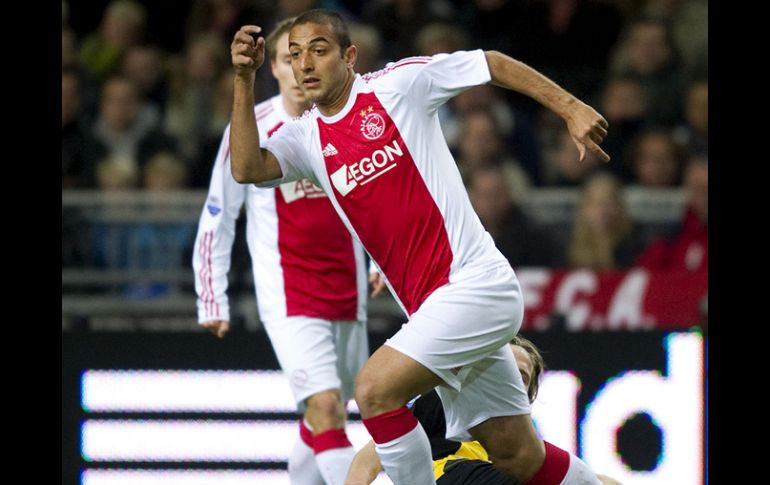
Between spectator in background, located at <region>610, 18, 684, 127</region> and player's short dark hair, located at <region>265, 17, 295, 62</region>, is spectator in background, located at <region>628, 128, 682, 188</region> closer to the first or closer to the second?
spectator in background, located at <region>610, 18, 684, 127</region>

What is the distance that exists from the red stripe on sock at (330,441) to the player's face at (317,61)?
1.73 m

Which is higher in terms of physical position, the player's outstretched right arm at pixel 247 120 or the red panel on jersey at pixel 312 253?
the player's outstretched right arm at pixel 247 120

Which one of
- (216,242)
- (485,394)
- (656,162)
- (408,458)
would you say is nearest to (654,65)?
(656,162)

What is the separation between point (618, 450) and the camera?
6.66m

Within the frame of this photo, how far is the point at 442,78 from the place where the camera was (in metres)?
4.64

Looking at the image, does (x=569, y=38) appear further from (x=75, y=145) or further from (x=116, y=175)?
(x=75, y=145)

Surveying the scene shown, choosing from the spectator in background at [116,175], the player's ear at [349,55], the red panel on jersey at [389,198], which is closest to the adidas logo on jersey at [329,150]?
the red panel on jersey at [389,198]

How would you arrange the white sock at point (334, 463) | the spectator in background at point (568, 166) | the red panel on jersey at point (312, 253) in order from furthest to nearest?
the spectator in background at point (568, 166), the red panel on jersey at point (312, 253), the white sock at point (334, 463)

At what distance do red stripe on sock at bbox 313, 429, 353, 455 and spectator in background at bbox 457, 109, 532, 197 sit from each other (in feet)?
11.1

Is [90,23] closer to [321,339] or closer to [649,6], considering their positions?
[649,6]

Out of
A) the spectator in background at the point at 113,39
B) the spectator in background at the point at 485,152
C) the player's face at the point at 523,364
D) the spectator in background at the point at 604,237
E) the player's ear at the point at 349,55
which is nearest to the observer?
the player's ear at the point at 349,55

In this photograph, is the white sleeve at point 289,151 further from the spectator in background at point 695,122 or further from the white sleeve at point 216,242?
the spectator in background at point 695,122

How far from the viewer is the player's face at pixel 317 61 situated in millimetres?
4562

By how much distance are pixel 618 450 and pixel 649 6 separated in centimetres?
454
